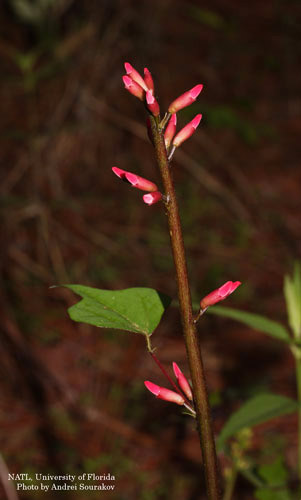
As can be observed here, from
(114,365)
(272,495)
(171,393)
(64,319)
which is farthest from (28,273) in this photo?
(171,393)

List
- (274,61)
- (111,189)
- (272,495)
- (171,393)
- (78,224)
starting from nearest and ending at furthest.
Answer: (171,393), (272,495), (78,224), (111,189), (274,61)

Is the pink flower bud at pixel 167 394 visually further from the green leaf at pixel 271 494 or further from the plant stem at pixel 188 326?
the green leaf at pixel 271 494

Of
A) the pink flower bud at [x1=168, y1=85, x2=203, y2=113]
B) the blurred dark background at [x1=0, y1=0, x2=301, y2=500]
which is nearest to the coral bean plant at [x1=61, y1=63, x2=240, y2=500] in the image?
the pink flower bud at [x1=168, y1=85, x2=203, y2=113]

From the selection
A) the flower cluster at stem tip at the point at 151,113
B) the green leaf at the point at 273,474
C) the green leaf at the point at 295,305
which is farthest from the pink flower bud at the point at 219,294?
the green leaf at the point at 273,474

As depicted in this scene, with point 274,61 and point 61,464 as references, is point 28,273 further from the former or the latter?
point 274,61

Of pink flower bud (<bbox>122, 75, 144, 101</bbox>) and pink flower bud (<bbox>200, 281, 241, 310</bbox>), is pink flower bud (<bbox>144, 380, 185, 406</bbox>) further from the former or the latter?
pink flower bud (<bbox>122, 75, 144, 101</bbox>)

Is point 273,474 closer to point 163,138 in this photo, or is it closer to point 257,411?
point 257,411
